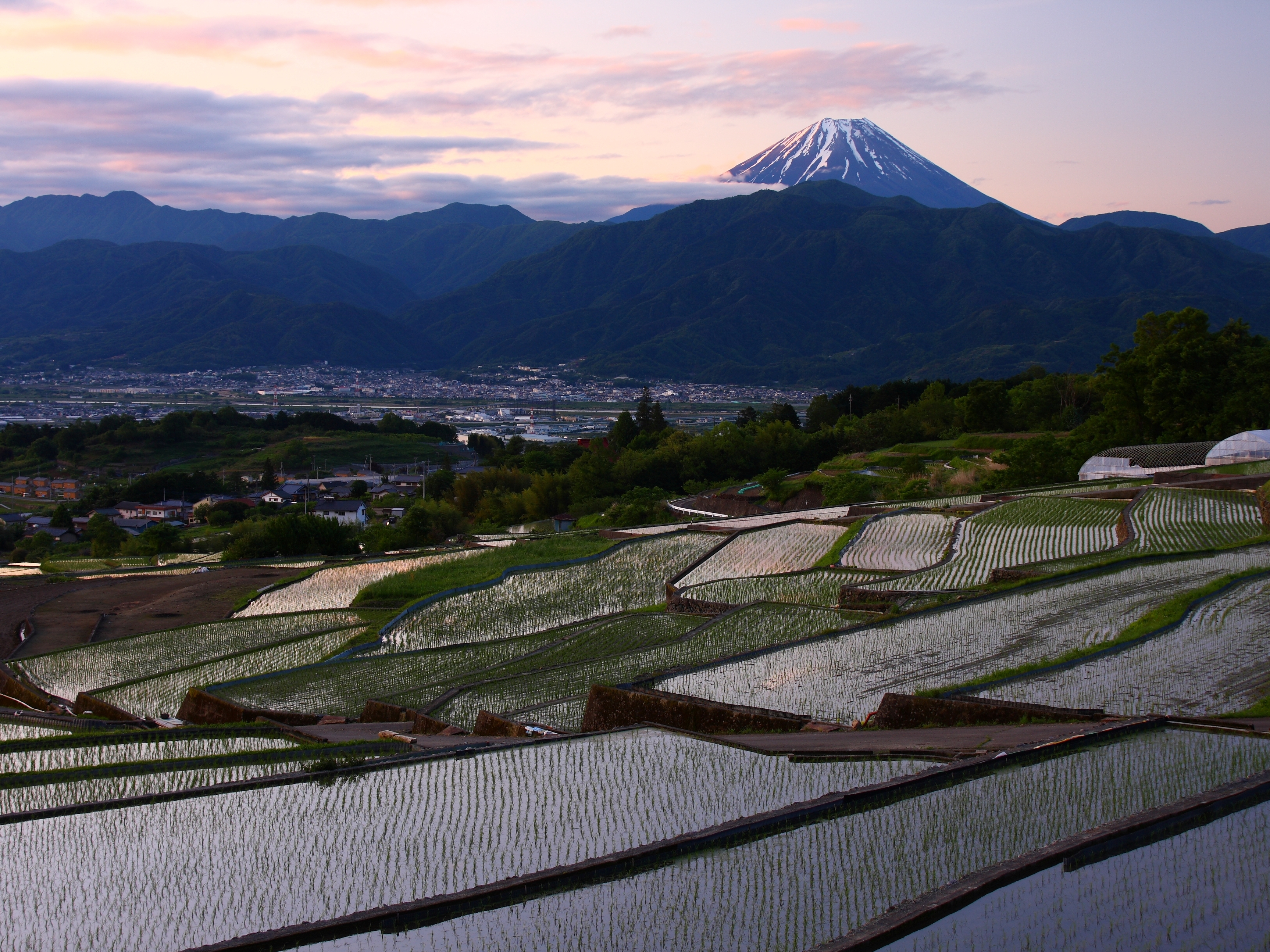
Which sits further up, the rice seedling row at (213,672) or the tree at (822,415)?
the tree at (822,415)

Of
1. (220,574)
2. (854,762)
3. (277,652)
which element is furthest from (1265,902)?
(220,574)

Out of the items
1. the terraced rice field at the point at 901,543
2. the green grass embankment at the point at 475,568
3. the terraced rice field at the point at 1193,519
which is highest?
the terraced rice field at the point at 1193,519

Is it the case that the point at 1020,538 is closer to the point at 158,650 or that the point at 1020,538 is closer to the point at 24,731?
the point at 158,650

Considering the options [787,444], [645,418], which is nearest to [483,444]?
[645,418]

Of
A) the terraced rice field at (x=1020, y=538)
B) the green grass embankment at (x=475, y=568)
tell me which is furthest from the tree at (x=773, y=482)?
the terraced rice field at (x=1020, y=538)

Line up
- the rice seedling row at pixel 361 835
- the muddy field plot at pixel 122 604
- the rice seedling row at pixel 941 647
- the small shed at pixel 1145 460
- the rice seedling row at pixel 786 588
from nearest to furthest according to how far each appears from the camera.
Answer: the rice seedling row at pixel 361 835 → the rice seedling row at pixel 941 647 → the rice seedling row at pixel 786 588 → the muddy field plot at pixel 122 604 → the small shed at pixel 1145 460

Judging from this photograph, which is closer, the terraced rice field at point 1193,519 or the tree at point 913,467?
the terraced rice field at point 1193,519

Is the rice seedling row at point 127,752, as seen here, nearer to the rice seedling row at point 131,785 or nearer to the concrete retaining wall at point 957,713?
the rice seedling row at point 131,785
